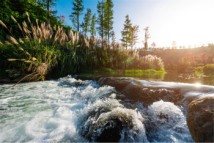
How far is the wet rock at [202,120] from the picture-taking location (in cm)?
173

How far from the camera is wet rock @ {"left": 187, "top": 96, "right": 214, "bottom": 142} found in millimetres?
1729

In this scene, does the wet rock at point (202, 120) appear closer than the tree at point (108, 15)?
Yes

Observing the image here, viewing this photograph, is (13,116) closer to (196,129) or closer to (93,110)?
(93,110)

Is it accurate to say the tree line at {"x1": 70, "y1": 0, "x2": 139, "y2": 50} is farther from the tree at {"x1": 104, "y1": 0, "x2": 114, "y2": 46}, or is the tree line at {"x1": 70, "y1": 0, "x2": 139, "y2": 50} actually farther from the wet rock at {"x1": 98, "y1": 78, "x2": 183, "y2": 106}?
the wet rock at {"x1": 98, "y1": 78, "x2": 183, "y2": 106}

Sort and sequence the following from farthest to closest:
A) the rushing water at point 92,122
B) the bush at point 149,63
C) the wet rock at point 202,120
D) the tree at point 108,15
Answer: the tree at point 108,15, the bush at point 149,63, the rushing water at point 92,122, the wet rock at point 202,120

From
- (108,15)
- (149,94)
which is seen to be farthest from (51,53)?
(108,15)

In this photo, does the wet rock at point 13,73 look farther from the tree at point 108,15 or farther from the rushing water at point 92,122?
the tree at point 108,15

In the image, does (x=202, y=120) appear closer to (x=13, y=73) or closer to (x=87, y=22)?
(x=13, y=73)

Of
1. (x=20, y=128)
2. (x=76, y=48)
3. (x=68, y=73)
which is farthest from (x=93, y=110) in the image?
(x=76, y=48)

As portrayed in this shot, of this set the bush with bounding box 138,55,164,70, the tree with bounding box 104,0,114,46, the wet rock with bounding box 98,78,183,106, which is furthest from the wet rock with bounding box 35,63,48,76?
the tree with bounding box 104,0,114,46

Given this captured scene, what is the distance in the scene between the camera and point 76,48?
28.6ft

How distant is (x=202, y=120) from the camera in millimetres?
1897

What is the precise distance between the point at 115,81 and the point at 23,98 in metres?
2.63

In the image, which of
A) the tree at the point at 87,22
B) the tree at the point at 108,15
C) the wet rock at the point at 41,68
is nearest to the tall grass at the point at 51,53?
the wet rock at the point at 41,68
